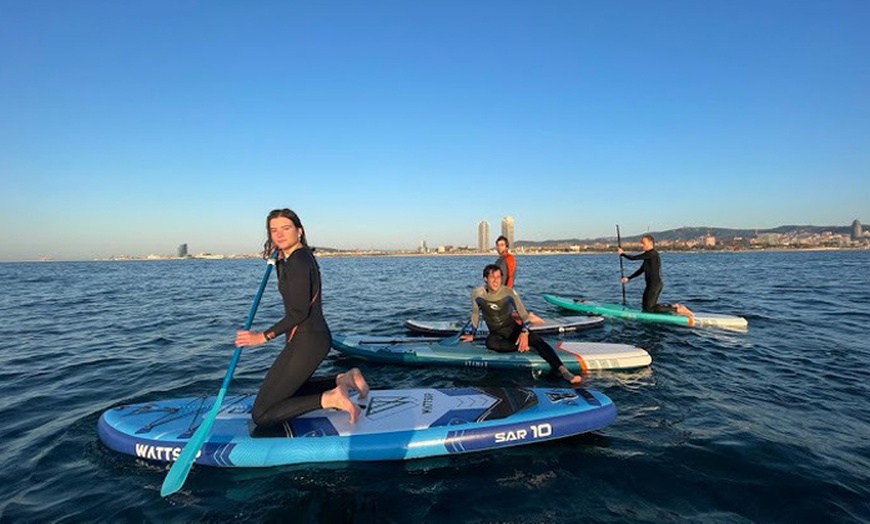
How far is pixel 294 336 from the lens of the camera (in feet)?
16.4

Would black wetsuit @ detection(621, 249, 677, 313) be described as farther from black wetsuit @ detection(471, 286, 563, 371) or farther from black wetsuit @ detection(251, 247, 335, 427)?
black wetsuit @ detection(251, 247, 335, 427)

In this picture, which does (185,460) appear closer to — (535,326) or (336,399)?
(336,399)

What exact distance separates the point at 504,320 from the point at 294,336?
495 cm

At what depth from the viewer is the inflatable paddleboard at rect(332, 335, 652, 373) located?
8.91 metres

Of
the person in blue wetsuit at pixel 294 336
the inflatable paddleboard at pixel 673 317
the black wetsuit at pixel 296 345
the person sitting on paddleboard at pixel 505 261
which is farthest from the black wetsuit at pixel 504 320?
the inflatable paddleboard at pixel 673 317

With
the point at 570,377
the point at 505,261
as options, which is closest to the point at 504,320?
the point at 570,377

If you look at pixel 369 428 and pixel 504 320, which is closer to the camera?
pixel 369 428

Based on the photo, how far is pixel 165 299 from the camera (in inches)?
981

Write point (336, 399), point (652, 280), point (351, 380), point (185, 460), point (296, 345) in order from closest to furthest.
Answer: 1. point (185, 460)
2. point (296, 345)
3. point (336, 399)
4. point (351, 380)
5. point (652, 280)

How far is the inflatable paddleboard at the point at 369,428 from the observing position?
504cm

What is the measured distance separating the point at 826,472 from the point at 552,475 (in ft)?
10.4

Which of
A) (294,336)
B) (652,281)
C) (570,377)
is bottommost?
(570,377)

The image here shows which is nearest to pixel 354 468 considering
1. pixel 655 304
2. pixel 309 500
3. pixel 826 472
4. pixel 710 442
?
pixel 309 500

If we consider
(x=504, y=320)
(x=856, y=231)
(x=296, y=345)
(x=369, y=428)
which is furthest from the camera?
(x=856, y=231)
